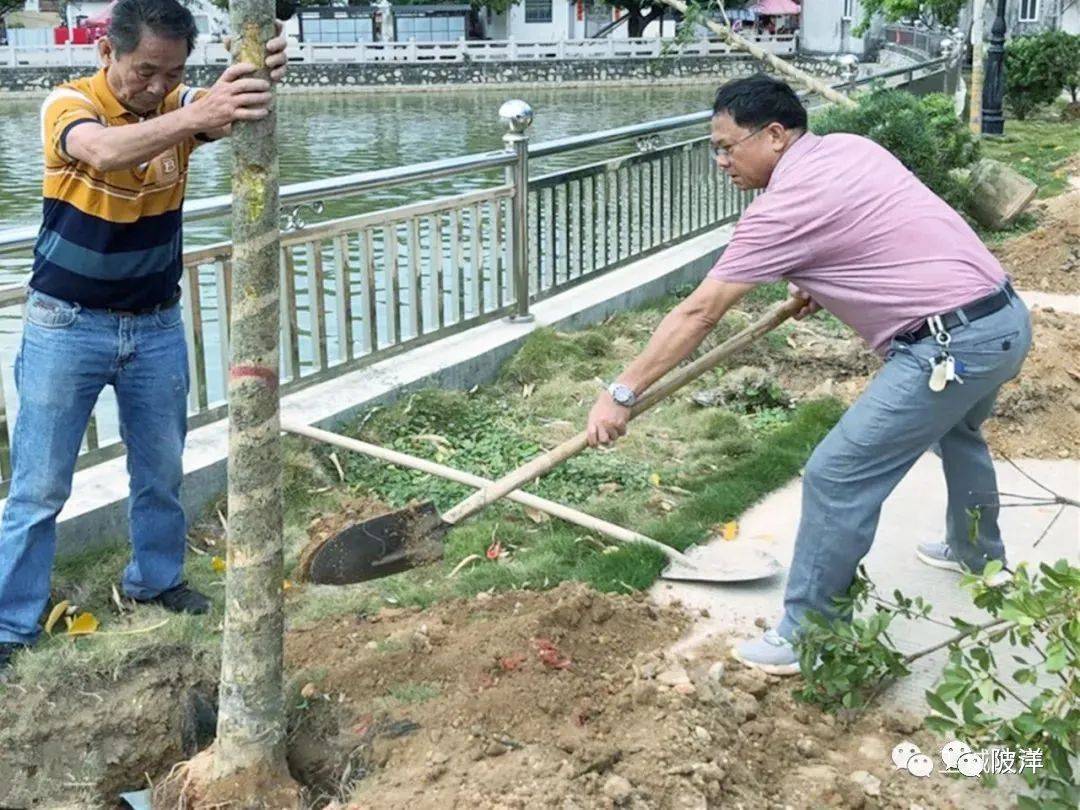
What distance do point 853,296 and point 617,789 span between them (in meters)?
1.53

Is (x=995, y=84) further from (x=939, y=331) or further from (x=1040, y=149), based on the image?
(x=939, y=331)

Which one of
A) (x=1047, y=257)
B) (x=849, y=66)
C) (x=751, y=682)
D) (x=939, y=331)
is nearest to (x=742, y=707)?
(x=751, y=682)

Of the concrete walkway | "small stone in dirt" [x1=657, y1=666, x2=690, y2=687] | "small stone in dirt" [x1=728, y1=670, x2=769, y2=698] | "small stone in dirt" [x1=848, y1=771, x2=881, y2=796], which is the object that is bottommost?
the concrete walkway

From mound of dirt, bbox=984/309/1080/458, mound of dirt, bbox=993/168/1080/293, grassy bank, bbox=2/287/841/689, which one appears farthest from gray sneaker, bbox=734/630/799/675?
mound of dirt, bbox=993/168/1080/293

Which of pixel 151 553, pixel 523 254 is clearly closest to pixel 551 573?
pixel 151 553

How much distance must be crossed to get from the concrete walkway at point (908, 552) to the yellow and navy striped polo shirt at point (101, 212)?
2012 millimetres

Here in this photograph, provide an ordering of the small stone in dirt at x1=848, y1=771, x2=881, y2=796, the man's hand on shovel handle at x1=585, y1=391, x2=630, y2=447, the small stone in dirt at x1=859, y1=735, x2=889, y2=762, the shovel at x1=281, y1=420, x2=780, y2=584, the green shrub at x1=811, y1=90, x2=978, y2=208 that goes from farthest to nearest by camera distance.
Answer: the green shrub at x1=811, y1=90, x2=978, y2=208
the shovel at x1=281, y1=420, x2=780, y2=584
the man's hand on shovel handle at x1=585, y1=391, x2=630, y2=447
the small stone in dirt at x1=859, y1=735, x2=889, y2=762
the small stone in dirt at x1=848, y1=771, x2=881, y2=796

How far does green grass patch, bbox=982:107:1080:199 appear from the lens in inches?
565

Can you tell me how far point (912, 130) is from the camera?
1053 centimetres

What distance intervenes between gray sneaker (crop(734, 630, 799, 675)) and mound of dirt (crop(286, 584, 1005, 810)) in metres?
0.04

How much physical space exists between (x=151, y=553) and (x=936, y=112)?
8902mm

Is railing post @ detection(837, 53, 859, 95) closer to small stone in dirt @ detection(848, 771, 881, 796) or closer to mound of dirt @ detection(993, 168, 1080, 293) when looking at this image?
mound of dirt @ detection(993, 168, 1080, 293)

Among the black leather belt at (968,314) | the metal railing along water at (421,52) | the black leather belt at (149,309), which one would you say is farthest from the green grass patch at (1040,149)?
the metal railing along water at (421,52)

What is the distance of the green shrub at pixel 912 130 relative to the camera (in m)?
10.5
